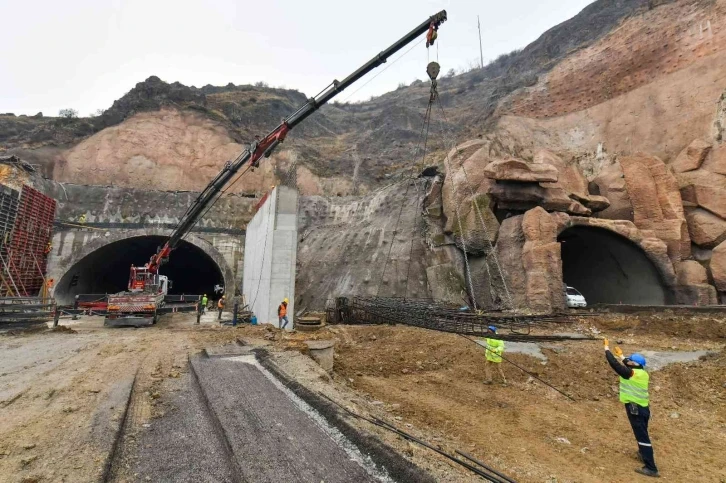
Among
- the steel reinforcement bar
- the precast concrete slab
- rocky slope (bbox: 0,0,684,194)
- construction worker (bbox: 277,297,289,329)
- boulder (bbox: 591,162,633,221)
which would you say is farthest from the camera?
rocky slope (bbox: 0,0,684,194)

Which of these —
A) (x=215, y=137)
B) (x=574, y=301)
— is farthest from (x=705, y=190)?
(x=215, y=137)

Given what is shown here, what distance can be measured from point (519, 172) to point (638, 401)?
1478 cm

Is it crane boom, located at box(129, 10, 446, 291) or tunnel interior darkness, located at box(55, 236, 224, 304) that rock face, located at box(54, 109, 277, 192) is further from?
crane boom, located at box(129, 10, 446, 291)

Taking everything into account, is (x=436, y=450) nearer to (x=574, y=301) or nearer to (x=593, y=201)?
(x=574, y=301)

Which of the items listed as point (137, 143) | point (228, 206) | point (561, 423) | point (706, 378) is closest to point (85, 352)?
point (561, 423)

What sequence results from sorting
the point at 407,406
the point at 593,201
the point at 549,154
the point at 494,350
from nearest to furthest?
the point at 407,406 < the point at 494,350 < the point at 593,201 < the point at 549,154

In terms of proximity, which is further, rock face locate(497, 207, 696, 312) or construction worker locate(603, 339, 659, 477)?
rock face locate(497, 207, 696, 312)

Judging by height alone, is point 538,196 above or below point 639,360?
above

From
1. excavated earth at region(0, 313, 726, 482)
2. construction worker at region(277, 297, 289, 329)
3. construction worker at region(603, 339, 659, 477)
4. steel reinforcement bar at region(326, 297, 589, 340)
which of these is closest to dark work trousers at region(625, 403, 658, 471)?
construction worker at region(603, 339, 659, 477)

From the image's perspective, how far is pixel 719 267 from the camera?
621 inches

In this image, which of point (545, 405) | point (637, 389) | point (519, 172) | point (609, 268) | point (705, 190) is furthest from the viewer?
point (609, 268)

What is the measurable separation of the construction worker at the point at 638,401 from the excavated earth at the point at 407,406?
0.27 metres

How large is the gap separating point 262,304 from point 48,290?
54.9 feet

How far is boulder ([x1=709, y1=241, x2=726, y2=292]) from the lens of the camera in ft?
51.3
